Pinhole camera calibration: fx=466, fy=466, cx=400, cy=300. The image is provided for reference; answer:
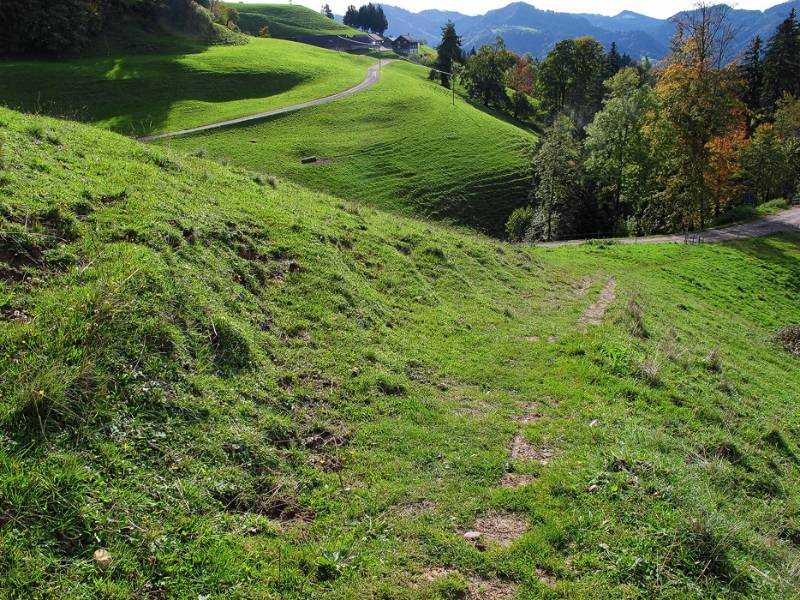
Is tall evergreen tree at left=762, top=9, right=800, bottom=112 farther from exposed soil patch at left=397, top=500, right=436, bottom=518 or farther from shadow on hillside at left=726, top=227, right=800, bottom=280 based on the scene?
exposed soil patch at left=397, top=500, right=436, bottom=518

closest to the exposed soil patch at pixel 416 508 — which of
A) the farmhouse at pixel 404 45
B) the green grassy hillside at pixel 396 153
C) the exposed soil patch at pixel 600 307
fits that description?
the exposed soil patch at pixel 600 307

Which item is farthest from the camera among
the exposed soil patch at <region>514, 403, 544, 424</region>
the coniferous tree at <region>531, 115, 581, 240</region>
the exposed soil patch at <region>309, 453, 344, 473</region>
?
the coniferous tree at <region>531, 115, 581, 240</region>

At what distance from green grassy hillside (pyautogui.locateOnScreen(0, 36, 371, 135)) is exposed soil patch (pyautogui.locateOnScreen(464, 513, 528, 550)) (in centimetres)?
5111

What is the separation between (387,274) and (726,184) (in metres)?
52.7

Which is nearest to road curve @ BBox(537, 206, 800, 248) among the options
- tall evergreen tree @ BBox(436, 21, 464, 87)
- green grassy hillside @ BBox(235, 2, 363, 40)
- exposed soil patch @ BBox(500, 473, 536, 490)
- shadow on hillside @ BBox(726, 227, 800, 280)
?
shadow on hillside @ BBox(726, 227, 800, 280)

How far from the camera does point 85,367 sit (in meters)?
6.56

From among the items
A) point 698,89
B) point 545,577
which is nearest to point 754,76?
point 698,89

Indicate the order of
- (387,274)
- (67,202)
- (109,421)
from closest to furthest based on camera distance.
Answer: (109,421) < (67,202) < (387,274)

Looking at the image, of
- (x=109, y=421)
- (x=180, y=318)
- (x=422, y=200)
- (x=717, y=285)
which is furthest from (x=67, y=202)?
(x=422, y=200)

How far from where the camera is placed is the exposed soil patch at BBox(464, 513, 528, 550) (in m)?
7.09

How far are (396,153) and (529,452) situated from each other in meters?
55.3

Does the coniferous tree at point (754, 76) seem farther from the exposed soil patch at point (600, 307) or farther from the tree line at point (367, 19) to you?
the tree line at point (367, 19)

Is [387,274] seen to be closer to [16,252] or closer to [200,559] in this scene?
[16,252]

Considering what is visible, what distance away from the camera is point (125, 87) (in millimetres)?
59219
